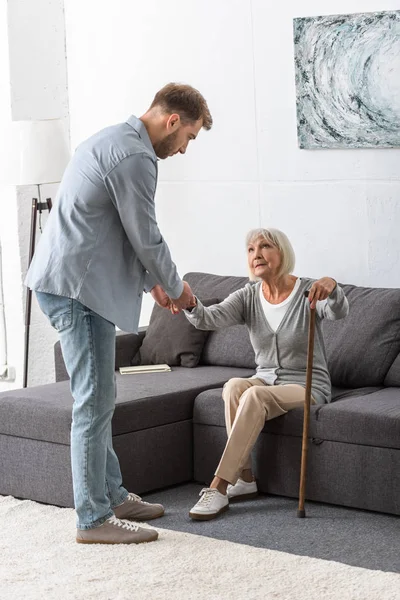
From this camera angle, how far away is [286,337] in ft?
14.9

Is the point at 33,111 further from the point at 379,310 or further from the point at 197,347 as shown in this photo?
the point at 379,310

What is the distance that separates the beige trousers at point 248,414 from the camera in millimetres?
4328

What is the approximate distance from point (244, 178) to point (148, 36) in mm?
990

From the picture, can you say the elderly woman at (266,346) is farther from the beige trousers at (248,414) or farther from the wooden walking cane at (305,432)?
the wooden walking cane at (305,432)

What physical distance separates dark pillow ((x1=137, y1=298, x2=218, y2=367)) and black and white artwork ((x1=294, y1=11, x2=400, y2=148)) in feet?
3.29

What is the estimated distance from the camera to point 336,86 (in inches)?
208

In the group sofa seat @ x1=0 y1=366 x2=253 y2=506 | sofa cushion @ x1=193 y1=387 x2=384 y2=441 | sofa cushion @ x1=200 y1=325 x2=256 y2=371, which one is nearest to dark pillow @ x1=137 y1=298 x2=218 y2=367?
sofa cushion @ x1=200 y1=325 x2=256 y2=371

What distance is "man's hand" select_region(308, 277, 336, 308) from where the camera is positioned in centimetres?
426

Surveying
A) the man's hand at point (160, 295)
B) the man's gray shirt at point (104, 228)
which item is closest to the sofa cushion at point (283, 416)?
the man's hand at point (160, 295)

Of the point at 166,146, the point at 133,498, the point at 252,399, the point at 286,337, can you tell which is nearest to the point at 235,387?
the point at 252,399

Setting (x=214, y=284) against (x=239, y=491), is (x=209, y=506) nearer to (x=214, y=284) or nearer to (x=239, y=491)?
(x=239, y=491)

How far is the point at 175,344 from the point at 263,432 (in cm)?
93

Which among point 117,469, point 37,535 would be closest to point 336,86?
point 117,469

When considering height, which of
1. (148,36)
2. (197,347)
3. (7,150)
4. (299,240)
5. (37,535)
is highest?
(148,36)
